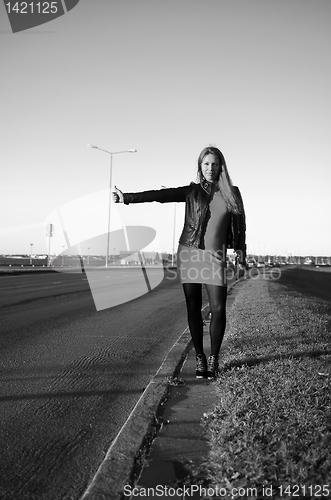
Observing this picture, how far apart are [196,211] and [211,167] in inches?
16.5

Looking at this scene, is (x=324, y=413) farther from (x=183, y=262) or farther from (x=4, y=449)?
(x=4, y=449)

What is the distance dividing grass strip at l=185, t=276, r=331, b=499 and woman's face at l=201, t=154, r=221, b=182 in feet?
5.71

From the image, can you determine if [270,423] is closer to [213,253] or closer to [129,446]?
[129,446]

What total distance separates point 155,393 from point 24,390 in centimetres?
117

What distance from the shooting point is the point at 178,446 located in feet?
8.41

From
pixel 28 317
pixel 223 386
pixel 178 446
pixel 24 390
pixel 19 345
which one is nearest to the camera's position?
pixel 178 446

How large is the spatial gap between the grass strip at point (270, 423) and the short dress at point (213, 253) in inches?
35.0

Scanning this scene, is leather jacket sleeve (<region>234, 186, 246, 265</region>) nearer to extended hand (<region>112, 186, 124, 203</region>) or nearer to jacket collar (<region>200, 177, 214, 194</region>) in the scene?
jacket collar (<region>200, 177, 214, 194</region>)

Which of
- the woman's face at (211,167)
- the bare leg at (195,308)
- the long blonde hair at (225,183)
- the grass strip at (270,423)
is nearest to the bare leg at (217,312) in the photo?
the bare leg at (195,308)

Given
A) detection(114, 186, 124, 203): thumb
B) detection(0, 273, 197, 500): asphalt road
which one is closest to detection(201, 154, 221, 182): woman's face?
detection(114, 186, 124, 203): thumb

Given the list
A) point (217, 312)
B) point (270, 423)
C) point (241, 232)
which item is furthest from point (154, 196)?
point (270, 423)

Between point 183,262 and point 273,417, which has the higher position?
point 183,262

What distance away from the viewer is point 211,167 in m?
3.88

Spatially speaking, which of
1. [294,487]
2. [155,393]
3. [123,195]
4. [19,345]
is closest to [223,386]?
[155,393]
